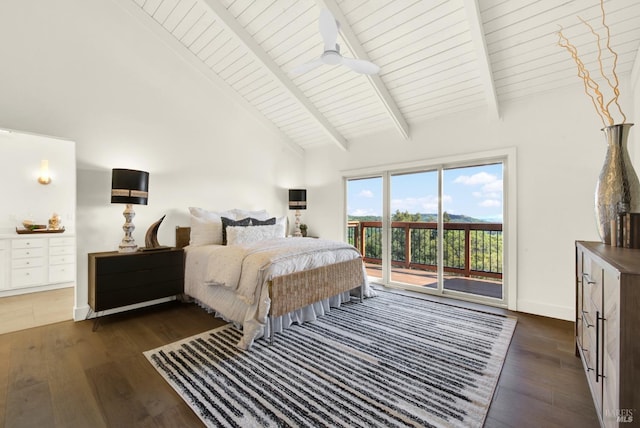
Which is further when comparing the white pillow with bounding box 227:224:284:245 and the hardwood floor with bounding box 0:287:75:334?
the white pillow with bounding box 227:224:284:245

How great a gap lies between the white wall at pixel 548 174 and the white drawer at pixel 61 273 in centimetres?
565

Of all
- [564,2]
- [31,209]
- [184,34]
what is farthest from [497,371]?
[31,209]

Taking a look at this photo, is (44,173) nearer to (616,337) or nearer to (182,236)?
(182,236)

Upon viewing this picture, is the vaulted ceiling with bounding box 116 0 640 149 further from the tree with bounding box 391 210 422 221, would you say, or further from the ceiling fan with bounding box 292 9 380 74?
the tree with bounding box 391 210 422 221

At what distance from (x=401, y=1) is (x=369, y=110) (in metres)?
1.54

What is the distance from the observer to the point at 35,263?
3.81 metres

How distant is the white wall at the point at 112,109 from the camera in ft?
8.84

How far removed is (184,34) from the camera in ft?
11.5

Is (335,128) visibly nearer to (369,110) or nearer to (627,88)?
(369,110)

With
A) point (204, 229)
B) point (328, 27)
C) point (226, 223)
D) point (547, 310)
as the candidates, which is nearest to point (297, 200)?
point (226, 223)

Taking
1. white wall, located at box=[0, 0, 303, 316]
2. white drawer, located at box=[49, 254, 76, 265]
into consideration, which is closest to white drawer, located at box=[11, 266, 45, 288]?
white drawer, located at box=[49, 254, 76, 265]

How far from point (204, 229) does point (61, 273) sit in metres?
2.40

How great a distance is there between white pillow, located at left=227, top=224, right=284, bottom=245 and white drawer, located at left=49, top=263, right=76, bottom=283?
2.74 meters

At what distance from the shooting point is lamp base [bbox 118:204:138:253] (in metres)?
3.01
